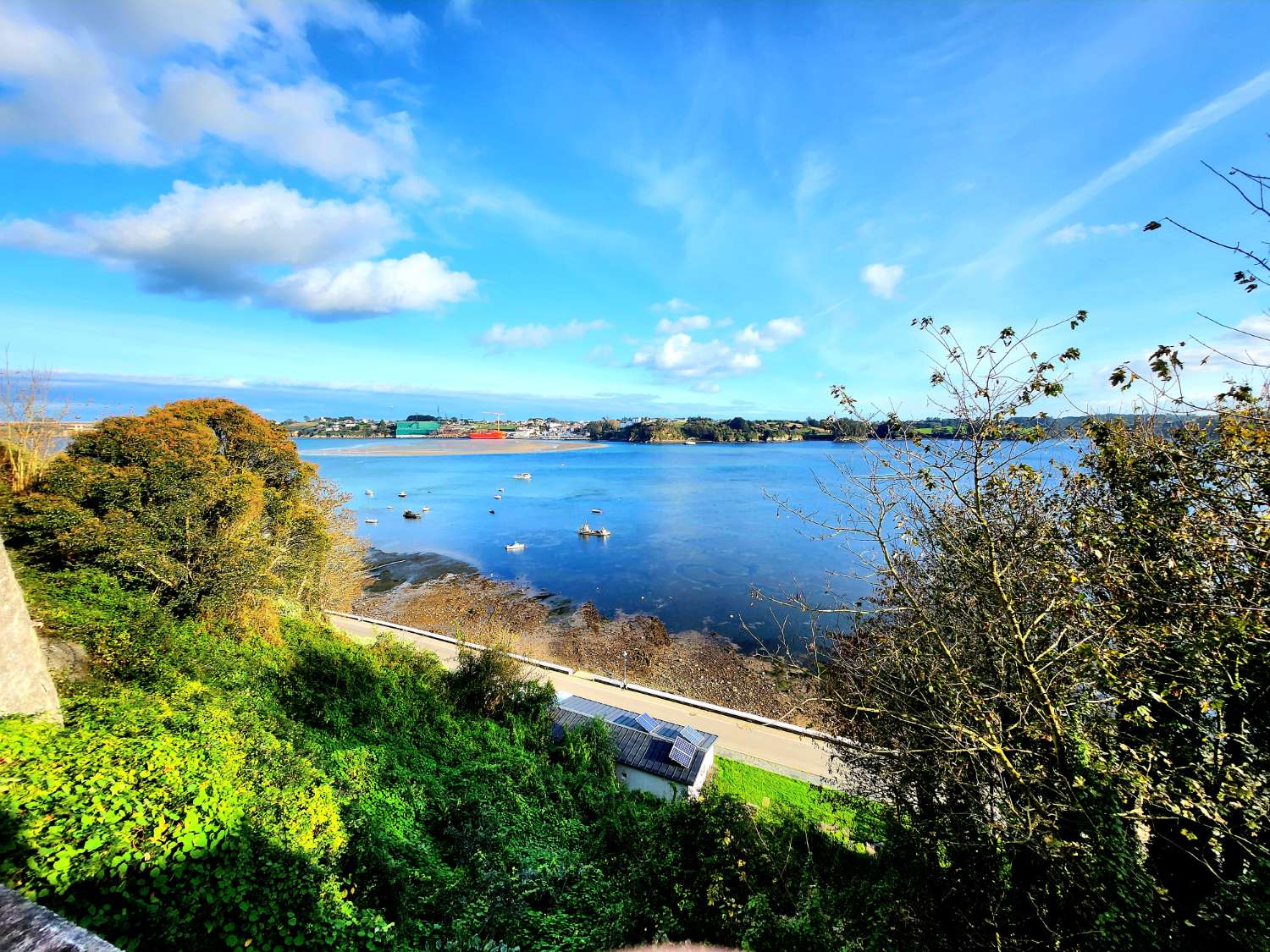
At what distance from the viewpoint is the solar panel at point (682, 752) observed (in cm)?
1127

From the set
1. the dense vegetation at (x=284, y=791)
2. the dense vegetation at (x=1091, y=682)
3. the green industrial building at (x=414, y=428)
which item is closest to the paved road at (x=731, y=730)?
the dense vegetation at (x=284, y=791)

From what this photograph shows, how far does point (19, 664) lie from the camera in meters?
5.61

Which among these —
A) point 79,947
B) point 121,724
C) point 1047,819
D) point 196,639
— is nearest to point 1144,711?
point 1047,819

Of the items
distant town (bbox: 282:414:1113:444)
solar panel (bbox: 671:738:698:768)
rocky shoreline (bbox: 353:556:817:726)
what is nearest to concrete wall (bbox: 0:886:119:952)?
solar panel (bbox: 671:738:698:768)

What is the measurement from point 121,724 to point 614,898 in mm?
6290

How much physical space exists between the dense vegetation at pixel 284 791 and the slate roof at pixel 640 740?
661mm

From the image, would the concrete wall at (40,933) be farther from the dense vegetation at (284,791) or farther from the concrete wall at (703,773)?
the concrete wall at (703,773)

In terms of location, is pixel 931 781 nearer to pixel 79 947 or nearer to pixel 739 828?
pixel 739 828

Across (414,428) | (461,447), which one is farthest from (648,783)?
(414,428)

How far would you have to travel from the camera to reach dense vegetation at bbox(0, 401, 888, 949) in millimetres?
4047

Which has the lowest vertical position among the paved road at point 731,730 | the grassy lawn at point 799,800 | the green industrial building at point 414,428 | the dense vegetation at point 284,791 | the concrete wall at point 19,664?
the paved road at point 731,730

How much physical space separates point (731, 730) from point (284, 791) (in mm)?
12132

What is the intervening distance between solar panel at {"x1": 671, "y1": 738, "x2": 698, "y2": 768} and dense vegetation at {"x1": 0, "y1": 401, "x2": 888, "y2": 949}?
4.32 feet

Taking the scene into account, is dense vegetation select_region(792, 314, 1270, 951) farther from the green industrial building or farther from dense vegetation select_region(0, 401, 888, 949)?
the green industrial building
